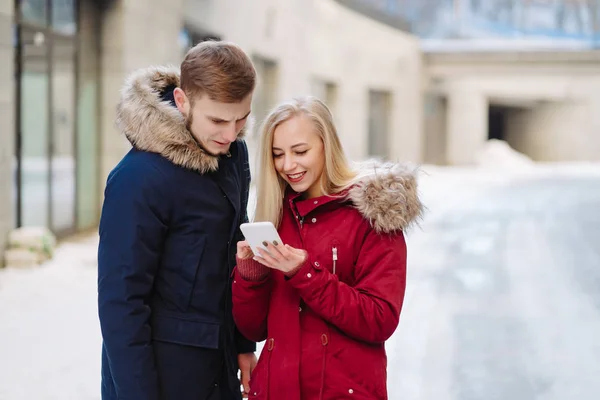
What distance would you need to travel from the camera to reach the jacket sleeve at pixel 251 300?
2.41 meters

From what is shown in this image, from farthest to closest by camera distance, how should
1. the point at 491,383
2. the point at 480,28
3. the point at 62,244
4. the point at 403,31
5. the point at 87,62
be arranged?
the point at 480,28, the point at 403,31, the point at 87,62, the point at 62,244, the point at 491,383

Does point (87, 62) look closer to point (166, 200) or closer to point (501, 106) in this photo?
point (166, 200)

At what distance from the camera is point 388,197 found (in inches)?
95.1

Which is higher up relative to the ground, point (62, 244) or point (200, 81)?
point (200, 81)

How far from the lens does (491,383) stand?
5.43 meters

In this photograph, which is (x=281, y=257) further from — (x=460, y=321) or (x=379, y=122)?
(x=379, y=122)

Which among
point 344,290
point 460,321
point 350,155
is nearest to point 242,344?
point 344,290

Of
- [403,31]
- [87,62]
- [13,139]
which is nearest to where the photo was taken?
[13,139]

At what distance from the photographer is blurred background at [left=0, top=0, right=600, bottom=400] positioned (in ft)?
19.3

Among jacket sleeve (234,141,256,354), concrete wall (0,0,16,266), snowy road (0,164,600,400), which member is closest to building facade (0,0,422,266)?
concrete wall (0,0,16,266)

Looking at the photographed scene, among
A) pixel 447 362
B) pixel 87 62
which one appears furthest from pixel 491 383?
pixel 87 62

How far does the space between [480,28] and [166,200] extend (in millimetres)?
40030

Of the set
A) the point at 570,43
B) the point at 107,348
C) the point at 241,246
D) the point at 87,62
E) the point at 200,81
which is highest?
the point at 570,43

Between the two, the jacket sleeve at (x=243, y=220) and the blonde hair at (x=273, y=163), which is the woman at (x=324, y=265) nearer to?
the blonde hair at (x=273, y=163)
